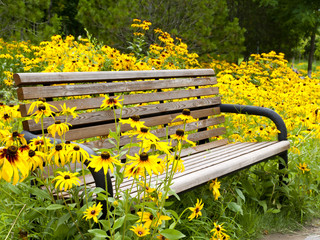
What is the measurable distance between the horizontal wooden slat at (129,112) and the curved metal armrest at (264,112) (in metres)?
0.16

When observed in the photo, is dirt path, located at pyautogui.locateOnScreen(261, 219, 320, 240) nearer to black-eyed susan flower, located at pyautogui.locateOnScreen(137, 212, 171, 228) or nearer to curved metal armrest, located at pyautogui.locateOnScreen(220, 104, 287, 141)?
curved metal armrest, located at pyautogui.locateOnScreen(220, 104, 287, 141)

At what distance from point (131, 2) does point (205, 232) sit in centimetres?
607

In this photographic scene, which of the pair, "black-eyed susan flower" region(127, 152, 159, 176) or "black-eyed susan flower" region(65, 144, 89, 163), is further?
"black-eyed susan flower" region(65, 144, 89, 163)

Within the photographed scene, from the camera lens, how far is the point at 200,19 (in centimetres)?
811

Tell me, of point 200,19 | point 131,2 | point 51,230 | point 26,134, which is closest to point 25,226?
point 51,230

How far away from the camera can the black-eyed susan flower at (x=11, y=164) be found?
1.08 meters

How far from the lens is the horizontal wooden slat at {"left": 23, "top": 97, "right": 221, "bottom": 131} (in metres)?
1.99

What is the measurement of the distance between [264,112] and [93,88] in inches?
54.7

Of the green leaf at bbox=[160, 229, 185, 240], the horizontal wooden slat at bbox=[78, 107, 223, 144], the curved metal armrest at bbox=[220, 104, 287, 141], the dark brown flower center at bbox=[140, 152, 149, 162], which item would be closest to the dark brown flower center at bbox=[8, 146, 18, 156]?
the dark brown flower center at bbox=[140, 152, 149, 162]

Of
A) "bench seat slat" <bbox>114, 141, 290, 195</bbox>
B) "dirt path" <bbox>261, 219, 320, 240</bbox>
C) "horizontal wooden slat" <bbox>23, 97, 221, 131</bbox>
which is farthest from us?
"dirt path" <bbox>261, 219, 320, 240</bbox>

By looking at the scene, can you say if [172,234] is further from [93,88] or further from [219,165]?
[93,88]

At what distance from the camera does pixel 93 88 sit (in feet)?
7.38

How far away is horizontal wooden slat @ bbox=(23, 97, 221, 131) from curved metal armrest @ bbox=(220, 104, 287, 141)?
163 mm

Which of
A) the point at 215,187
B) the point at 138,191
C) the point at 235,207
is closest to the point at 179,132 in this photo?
the point at 138,191
